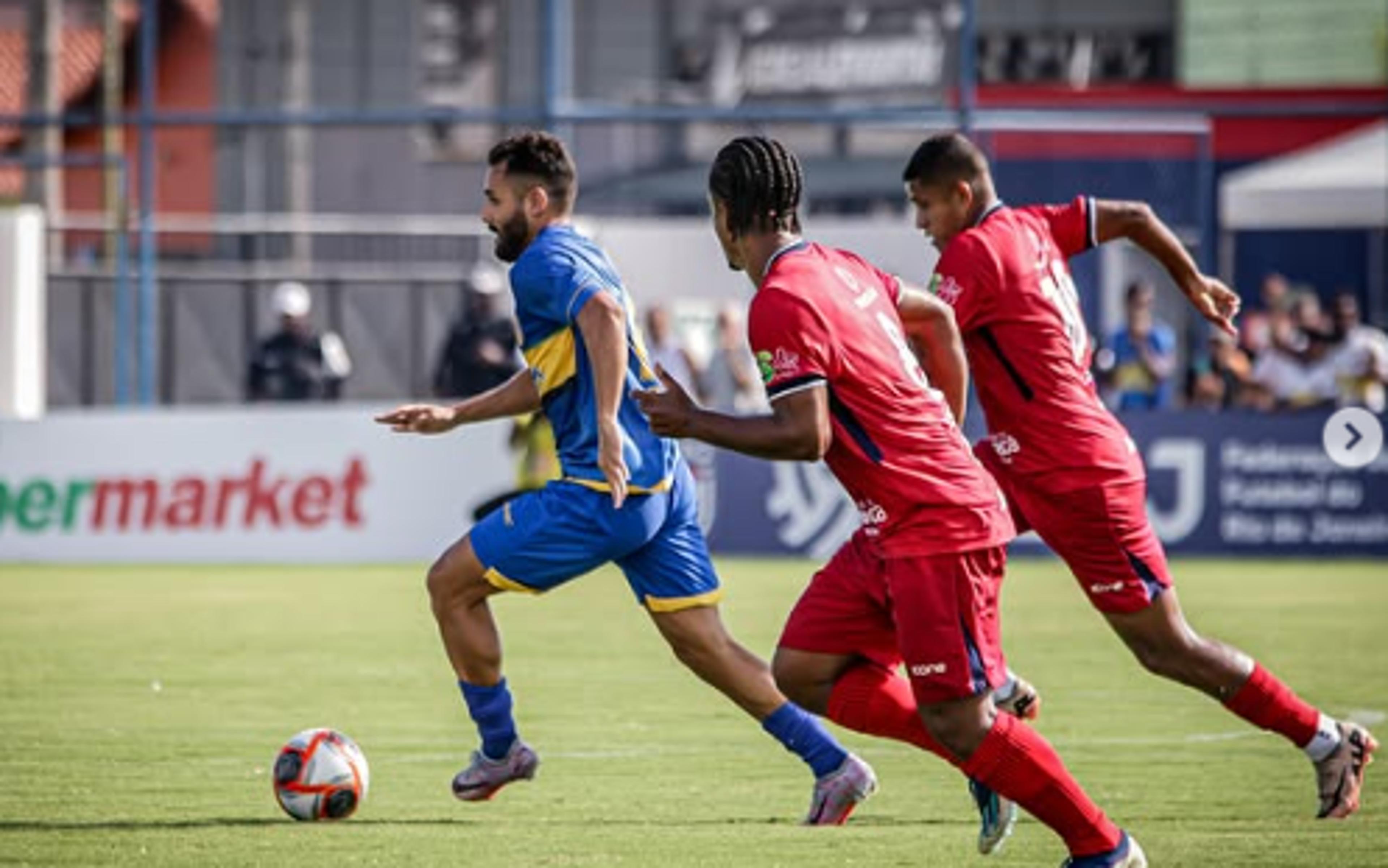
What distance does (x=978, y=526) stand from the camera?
778cm

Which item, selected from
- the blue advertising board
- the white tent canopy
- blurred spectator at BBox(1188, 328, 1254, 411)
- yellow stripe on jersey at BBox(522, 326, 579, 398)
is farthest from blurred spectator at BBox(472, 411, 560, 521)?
yellow stripe on jersey at BBox(522, 326, 579, 398)

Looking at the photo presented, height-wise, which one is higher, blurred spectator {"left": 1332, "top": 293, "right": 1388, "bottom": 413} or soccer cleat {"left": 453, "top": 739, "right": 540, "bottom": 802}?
soccer cleat {"left": 453, "top": 739, "right": 540, "bottom": 802}

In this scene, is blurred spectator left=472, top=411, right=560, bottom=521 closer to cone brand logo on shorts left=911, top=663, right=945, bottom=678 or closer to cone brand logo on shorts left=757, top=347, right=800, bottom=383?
cone brand logo on shorts left=911, top=663, right=945, bottom=678

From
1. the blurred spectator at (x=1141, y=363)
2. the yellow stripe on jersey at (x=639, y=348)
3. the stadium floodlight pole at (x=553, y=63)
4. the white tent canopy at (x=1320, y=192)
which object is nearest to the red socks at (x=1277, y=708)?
the yellow stripe on jersey at (x=639, y=348)

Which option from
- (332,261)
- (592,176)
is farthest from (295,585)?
(592,176)

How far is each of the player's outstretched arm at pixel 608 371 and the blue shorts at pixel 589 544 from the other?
4.9 inches

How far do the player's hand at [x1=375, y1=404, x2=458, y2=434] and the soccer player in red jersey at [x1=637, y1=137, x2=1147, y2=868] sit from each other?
7.16 ft

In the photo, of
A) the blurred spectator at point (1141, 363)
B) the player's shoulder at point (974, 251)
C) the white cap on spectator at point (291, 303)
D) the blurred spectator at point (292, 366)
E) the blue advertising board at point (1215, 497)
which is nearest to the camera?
the player's shoulder at point (974, 251)

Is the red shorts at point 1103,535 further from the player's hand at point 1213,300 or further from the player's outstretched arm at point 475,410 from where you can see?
the player's outstretched arm at point 475,410

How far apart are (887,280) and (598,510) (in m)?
1.84

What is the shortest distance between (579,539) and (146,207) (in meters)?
14.7

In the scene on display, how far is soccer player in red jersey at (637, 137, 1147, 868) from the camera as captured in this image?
749 centimetres

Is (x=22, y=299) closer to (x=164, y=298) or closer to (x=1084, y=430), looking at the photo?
(x=164, y=298)

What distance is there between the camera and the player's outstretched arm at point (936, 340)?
8.30 metres
